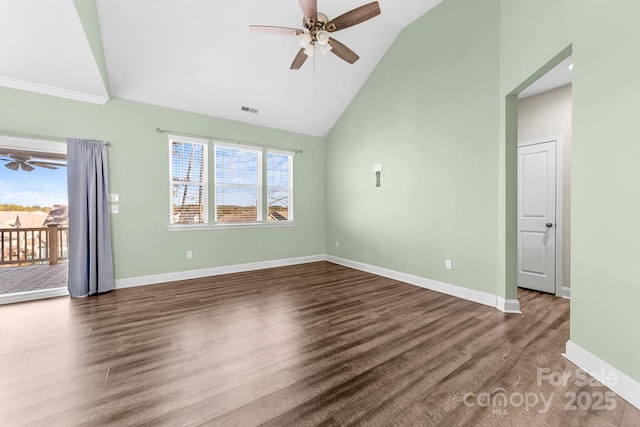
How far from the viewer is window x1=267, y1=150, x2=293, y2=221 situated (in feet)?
17.5

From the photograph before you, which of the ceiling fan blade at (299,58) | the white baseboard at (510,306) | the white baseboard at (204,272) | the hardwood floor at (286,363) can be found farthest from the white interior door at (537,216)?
the white baseboard at (204,272)

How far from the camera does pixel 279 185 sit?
5.46 m

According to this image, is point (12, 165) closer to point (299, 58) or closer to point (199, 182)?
point (199, 182)

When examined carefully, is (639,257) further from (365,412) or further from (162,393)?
(162,393)

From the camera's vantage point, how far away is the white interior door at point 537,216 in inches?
144

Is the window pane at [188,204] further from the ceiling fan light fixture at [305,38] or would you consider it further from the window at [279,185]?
the ceiling fan light fixture at [305,38]

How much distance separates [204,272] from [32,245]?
403cm

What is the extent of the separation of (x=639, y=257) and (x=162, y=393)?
3.04 m

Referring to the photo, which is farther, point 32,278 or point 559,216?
point 32,278

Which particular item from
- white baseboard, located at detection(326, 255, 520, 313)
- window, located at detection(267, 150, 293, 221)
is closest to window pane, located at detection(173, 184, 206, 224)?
window, located at detection(267, 150, 293, 221)

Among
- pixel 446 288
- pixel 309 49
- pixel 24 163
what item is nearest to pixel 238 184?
pixel 309 49

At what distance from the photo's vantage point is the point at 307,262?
5742mm

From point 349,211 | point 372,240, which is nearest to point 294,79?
point 349,211

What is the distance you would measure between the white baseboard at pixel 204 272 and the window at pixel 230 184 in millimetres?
814
